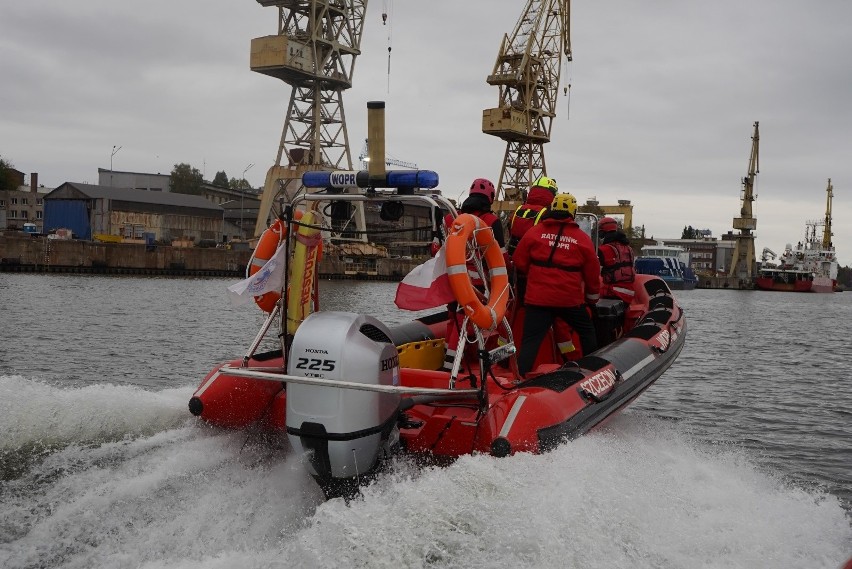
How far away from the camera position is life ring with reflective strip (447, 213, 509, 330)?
4.46 m

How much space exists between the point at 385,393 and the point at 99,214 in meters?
55.2

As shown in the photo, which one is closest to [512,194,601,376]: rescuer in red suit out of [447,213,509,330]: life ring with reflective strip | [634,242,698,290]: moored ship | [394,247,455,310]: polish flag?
[447,213,509,330]: life ring with reflective strip

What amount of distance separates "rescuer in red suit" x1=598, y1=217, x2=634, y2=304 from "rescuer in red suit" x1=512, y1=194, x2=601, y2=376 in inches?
70.9

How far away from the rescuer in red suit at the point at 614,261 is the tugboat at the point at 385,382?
1.77m

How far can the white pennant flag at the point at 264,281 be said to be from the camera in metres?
4.75

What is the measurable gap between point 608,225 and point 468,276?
11.3ft

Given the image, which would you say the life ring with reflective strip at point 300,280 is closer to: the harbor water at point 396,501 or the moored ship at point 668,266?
the harbor water at point 396,501

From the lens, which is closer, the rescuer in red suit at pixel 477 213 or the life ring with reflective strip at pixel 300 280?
the life ring with reflective strip at pixel 300 280

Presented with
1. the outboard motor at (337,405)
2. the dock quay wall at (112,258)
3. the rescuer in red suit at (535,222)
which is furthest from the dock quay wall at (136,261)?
the outboard motor at (337,405)

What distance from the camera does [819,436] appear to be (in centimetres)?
798

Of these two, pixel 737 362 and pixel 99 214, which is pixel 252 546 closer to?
pixel 737 362

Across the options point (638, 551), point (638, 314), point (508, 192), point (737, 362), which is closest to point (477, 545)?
point (638, 551)

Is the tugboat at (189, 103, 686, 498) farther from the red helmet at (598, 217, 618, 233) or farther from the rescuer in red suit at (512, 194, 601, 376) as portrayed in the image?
the red helmet at (598, 217, 618, 233)

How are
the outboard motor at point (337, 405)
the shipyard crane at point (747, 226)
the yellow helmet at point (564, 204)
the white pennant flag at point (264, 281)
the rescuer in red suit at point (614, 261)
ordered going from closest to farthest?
the outboard motor at point (337, 405), the white pennant flag at point (264, 281), the yellow helmet at point (564, 204), the rescuer in red suit at point (614, 261), the shipyard crane at point (747, 226)
